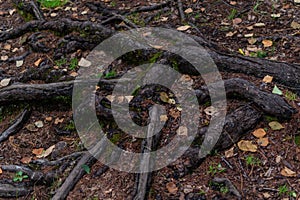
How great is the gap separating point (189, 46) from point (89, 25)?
1503mm

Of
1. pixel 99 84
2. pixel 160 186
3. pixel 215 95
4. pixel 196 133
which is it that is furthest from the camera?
pixel 99 84

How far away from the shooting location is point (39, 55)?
16.5 feet

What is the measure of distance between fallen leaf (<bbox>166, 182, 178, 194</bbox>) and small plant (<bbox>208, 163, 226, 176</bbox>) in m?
0.33

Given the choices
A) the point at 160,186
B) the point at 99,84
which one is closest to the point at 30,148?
the point at 99,84

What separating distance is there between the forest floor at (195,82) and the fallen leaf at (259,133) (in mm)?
32

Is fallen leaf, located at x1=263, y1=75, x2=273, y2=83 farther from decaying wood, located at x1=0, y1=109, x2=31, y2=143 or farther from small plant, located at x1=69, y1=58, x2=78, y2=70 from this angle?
decaying wood, located at x1=0, y1=109, x2=31, y2=143

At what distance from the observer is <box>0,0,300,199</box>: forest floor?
10.3 feet

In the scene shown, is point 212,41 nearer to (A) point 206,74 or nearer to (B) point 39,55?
(A) point 206,74

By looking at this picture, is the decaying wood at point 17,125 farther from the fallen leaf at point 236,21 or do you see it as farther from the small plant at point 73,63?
the fallen leaf at point 236,21

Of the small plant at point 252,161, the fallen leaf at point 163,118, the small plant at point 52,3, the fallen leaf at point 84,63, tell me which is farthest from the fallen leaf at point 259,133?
the small plant at point 52,3

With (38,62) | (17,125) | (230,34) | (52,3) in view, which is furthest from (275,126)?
(52,3)

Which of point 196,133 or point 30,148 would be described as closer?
point 196,133

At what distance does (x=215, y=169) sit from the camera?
3236 millimetres

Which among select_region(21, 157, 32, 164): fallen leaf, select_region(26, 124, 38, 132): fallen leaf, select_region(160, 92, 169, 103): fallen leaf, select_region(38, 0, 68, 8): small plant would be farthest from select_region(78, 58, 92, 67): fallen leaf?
select_region(38, 0, 68, 8): small plant
